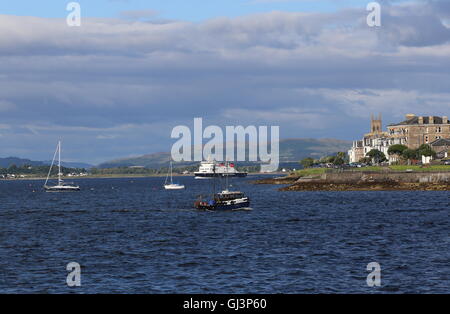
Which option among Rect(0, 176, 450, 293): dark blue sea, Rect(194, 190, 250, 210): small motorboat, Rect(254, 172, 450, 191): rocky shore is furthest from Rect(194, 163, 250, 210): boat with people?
Rect(254, 172, 450, 191): rocky shore

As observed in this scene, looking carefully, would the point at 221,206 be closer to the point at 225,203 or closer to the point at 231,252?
the point at 225,203

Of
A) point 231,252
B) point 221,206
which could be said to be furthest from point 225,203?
point 231,252

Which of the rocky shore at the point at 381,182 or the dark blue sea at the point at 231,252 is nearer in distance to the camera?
the dark blue sea at the point at 231,252

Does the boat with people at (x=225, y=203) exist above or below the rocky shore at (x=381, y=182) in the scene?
below

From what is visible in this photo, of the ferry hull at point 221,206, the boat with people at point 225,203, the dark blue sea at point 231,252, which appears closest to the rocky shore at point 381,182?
the dark blue sea at point 231,252

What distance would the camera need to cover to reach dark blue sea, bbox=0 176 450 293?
1743 inches

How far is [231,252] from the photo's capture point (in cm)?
6012

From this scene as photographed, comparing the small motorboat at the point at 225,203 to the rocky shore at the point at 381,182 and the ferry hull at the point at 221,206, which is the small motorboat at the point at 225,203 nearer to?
the ferry hull at the point at 221,206

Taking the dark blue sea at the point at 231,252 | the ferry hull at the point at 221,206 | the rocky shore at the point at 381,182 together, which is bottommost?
the dark blue sea at the point at 231,252

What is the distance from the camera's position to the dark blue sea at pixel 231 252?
145ft

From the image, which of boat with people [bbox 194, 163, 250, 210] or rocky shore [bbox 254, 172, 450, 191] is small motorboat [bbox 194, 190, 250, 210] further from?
rocky shore [bbox 254, 172, 450, 191]

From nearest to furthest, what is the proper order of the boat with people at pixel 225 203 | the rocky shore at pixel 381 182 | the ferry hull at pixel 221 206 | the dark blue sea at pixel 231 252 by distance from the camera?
1. the dark blue sea at pixel 231 252
2. the ferry hull at pixel 221 206
3. the boat with people at pixel 225 203
4. the rocky shore at pixel 381 182

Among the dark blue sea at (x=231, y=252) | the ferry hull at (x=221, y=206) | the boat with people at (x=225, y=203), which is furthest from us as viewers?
the boat with people at (x=225, y=203)
